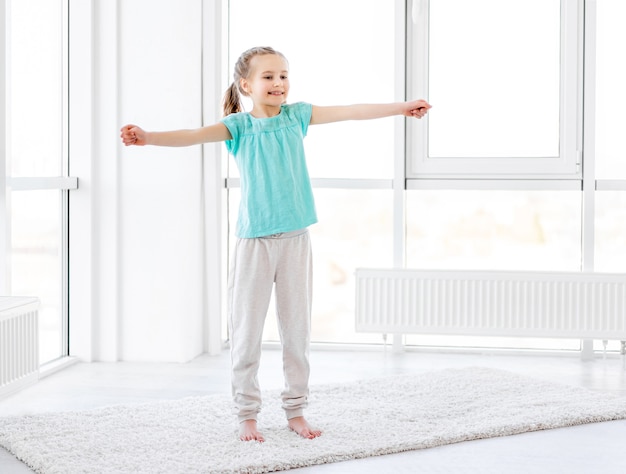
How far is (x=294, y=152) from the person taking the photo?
2760mm

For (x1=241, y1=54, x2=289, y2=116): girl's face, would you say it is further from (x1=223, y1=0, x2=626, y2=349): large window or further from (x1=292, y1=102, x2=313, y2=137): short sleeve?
(x1=223, y1=0, x2=626, y2=349): large window

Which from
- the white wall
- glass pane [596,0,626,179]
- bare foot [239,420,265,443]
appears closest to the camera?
bare foot [239,420,265,443]

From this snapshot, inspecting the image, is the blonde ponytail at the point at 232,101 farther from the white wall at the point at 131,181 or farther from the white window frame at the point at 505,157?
the white window frame at the point at 505,157

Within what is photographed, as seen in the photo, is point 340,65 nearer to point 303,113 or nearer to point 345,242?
point 345,242

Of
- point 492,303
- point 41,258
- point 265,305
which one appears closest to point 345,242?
point 492,303

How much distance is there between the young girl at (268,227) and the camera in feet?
8.86

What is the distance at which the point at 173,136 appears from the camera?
265cm

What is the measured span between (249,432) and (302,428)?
163mm

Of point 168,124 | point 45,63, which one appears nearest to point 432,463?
point 168,124

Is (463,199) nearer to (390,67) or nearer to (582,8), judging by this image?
(390,67)

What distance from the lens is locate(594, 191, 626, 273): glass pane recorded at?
4.23m

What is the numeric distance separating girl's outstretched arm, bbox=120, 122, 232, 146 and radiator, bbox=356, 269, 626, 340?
1.63m

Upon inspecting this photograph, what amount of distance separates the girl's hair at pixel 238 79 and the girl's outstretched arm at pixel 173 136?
0.12 meters

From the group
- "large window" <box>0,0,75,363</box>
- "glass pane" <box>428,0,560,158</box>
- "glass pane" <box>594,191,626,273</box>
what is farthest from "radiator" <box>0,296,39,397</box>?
"glass pane" <box>594,191,626,273</box>
